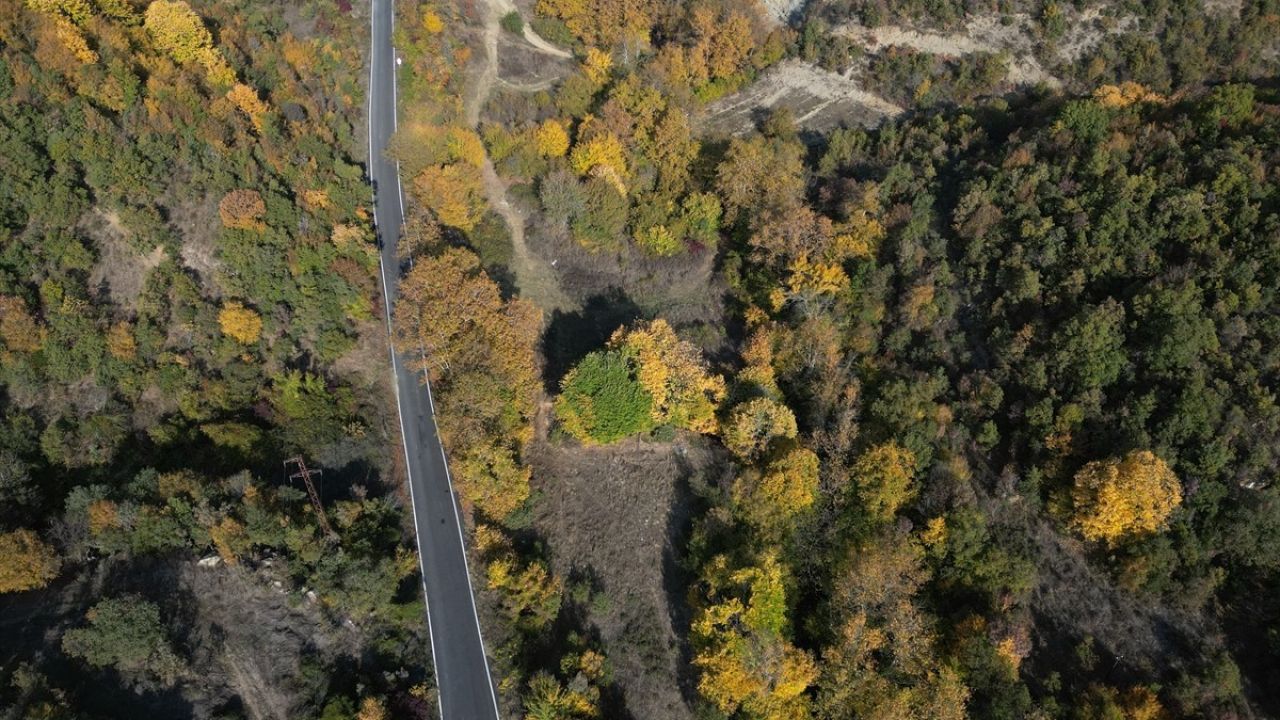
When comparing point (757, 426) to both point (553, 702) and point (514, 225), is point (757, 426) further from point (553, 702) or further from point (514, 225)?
point (514, 225)

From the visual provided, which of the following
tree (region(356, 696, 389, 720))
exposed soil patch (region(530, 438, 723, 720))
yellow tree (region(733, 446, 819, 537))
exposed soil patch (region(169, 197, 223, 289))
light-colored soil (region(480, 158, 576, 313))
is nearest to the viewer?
tree (region(356, 696, 389, 720))

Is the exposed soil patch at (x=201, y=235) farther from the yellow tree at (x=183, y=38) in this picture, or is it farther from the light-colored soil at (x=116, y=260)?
the yellow tree at (x=183, y=38)

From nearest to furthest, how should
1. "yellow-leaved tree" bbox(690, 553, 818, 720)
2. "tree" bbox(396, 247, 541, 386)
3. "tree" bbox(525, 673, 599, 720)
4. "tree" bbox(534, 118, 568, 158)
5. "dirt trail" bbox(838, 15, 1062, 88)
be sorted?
"tree" bbox(525, 673, 599, 720), "yellow-leaved tree" bbox(690, 553, 818, 720), "tree" bbox(396, 247, 541, 386), "tree" bbox(534, 118, 568, 158), "dirt trail" bbox(838, 15, 1062, 88)

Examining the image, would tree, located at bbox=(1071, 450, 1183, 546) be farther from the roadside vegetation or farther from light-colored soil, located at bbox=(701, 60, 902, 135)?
light-colored soil, located at bbox=(701, 60, 902, 135)

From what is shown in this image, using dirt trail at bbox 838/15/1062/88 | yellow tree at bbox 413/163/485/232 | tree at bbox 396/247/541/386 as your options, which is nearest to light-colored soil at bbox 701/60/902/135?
dirt trail at bbox 838/15/1062/88

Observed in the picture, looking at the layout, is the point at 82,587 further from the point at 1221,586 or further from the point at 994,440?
the point at 1221,586
